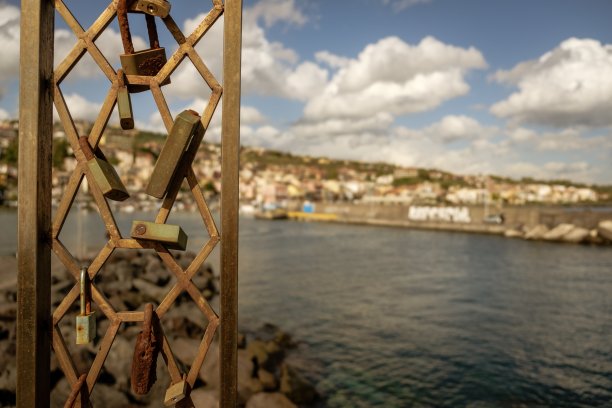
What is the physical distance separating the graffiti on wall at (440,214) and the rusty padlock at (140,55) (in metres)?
55.0

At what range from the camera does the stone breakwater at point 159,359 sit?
496 cm

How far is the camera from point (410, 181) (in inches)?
6161

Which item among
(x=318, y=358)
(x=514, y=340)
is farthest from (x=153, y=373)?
(x=514, y=340)

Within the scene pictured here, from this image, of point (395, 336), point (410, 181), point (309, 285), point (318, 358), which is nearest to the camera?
point (318, 358)

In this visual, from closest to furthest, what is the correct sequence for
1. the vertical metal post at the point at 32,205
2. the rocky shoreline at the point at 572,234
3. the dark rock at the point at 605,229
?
the vertical metal post at the point at 32,205, the dark rock at the point at 605,229, the rocky shoreline at the point at 572,234

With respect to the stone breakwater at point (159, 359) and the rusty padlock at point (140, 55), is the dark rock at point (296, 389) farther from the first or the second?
the rusty padlock at point (140, 55)

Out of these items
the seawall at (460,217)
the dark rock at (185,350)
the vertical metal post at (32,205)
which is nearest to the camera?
the vertical metal post at (32,205)

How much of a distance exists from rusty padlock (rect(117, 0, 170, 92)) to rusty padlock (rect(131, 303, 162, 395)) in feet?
3.69

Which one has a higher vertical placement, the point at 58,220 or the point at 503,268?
the point at 58,220

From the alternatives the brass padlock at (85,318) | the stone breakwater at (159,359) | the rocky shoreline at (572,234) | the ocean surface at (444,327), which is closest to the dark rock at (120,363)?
the stone breakwater at (159,359)

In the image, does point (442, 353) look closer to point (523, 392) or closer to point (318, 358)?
point (523, 392)

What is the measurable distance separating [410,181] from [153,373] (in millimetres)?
159625

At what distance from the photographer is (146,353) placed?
2.04 meters

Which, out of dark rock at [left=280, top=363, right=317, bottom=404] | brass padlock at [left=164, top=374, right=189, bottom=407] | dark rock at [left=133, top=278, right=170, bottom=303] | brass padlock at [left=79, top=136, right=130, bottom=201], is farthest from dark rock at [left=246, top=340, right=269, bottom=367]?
brass padlock at [left=79, top=136, right=130, bottom=201]
